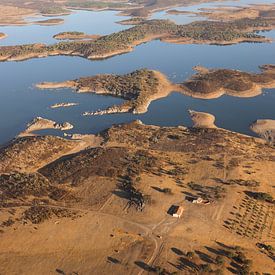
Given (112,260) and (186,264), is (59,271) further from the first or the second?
(186,264)

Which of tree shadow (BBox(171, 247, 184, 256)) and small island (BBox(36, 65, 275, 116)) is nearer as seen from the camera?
tree shadow (BBox(171, 247, 184, 256))

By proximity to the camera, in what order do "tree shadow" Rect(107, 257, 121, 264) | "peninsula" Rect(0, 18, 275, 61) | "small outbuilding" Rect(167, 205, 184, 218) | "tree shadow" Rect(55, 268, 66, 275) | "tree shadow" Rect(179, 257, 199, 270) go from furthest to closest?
"peninsula" Rect(0, 18, 275, 61) → "small outbuilding" Rect(167, 205, 184, 218) → "tree shadow" Rect(107, 257, 121, 264) → "tree shadow" Rect(55, 268, 66, 275) → "tree shadow" Rect(179, 257, 199, 270)

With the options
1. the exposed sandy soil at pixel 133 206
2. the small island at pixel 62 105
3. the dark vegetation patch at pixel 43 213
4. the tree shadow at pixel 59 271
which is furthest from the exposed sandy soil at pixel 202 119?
the tree shadow at pixel 59 271

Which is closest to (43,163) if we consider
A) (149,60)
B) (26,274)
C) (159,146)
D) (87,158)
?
(87,158)

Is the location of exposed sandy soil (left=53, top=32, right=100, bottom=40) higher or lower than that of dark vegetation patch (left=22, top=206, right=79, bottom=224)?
higher

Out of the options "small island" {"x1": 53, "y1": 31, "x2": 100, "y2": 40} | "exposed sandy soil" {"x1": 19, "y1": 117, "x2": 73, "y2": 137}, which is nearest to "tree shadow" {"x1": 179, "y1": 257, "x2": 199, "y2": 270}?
"exposed sandy soil" {"x1": 19, "y1": 117, "x2": 73, "y2": 137}

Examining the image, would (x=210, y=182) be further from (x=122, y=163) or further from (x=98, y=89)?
(x=98, y=89)

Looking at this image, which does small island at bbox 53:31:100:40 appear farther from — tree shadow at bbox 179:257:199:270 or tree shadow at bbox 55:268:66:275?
tree shadow at bbox 179:257:199:270
